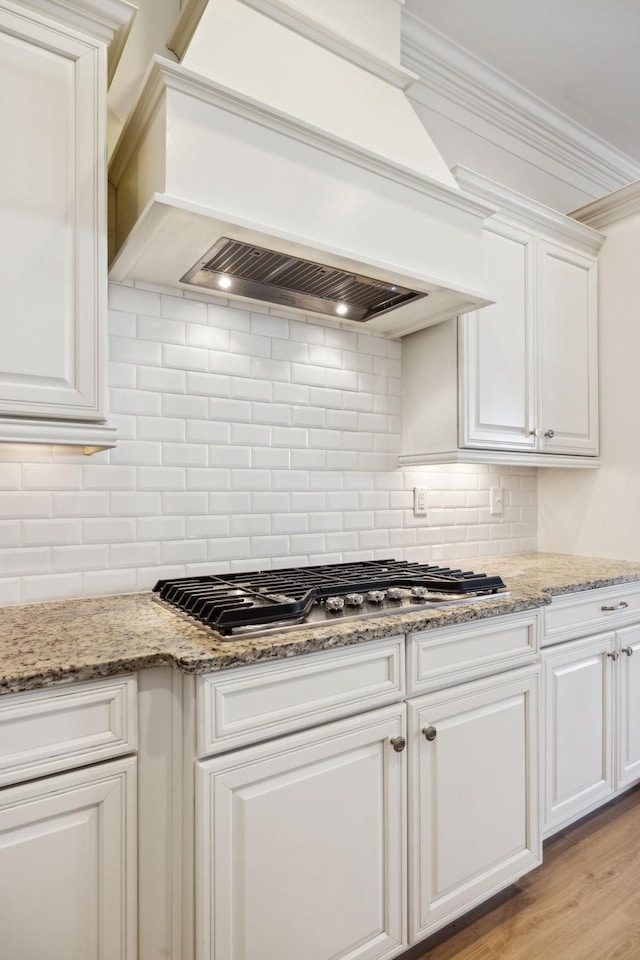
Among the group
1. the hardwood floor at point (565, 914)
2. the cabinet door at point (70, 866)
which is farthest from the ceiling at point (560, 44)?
the hardwood floor at point (565, 914)

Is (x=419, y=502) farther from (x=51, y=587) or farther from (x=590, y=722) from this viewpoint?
(x=51, y=587)

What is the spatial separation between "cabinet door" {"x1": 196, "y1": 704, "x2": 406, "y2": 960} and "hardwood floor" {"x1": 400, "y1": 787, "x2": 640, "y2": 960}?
0.31m

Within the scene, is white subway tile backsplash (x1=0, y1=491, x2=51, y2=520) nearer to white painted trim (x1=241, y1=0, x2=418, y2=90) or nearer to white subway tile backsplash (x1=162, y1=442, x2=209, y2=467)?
white subway tile backsplash (x1=162, y1=442, x2=209, y2=467)

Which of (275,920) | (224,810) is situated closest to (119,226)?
(224,810)

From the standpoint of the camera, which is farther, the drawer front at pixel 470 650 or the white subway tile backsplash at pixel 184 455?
the white subway tile backsplash at pixel 184 455

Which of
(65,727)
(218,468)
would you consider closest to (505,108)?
(218,468)

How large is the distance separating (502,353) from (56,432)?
174 centimetres

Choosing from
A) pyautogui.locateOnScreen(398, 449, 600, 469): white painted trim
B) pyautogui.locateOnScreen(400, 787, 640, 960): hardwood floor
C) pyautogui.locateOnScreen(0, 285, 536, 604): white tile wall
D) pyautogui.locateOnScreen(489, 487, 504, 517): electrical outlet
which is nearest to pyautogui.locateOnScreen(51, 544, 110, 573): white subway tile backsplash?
pyautogui.locateOnScreen(0, 285, 536, 604): white tile wall

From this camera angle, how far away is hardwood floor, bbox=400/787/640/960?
1.61 m

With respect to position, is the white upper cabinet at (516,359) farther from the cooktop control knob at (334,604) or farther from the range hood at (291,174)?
the cooktop control knob at (334,604)

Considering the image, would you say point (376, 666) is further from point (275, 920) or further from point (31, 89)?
point (31, 89)

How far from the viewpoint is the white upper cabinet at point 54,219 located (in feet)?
4.31

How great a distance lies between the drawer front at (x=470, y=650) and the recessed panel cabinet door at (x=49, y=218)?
3.38 ft

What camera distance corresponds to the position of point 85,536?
1.72 meters
